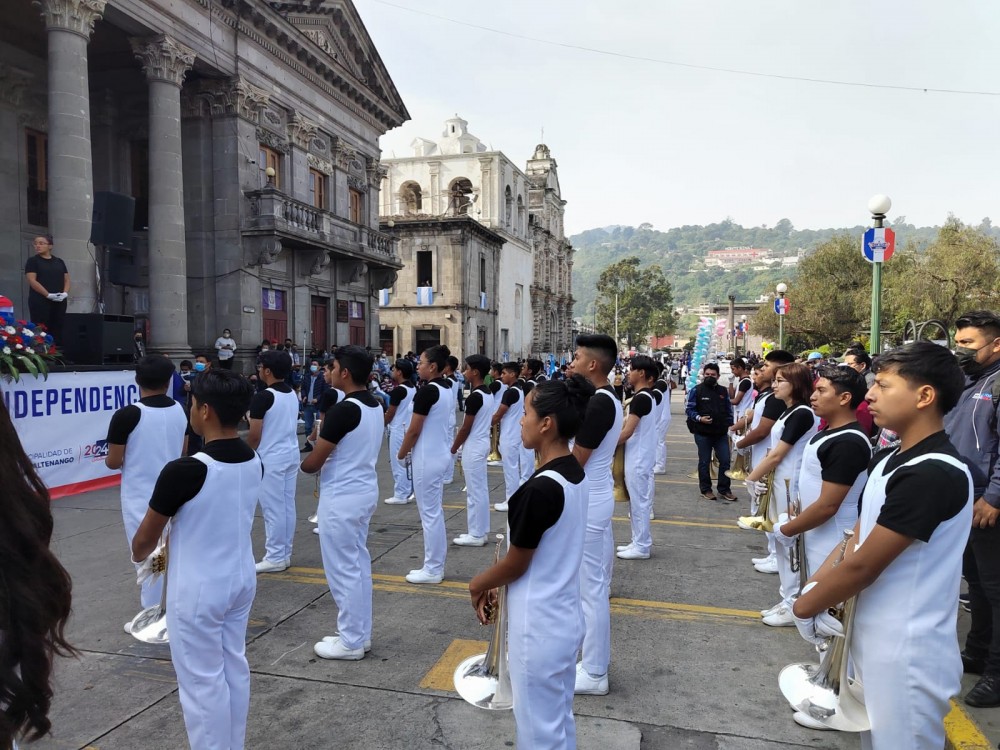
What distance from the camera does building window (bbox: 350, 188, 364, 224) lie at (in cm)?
2588

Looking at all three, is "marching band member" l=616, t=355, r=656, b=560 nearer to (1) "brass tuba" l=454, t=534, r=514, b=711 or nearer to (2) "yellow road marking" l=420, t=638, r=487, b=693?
(2) "yellow road marking" l=420, t=638, r=487, b=693

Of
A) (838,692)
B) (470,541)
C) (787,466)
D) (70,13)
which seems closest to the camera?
(838,692)

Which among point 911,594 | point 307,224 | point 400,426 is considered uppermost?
point 307,224

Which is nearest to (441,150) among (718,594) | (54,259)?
(54,259)

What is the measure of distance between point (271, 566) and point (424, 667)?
260cm

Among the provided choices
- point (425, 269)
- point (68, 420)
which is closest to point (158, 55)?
point (68, 420)

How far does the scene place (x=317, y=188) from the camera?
76.7 ft

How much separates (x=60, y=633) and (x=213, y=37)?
1958 cm

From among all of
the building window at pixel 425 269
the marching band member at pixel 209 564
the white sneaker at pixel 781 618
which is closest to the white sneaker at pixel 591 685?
the white sneaker at pixel 781 618

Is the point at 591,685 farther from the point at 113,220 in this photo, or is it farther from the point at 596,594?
the point at 113,220

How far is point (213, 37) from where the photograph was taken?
690 inches

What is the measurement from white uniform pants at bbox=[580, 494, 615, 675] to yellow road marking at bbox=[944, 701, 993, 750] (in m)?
1.80

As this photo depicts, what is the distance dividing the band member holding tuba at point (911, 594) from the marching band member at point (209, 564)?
2561mm

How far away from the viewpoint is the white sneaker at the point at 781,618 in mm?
5148
